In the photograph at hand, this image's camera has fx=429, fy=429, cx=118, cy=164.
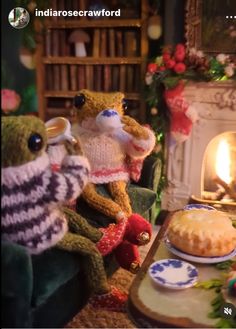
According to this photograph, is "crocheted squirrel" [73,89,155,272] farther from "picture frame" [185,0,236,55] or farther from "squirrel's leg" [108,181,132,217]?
"picture frame" [185,0,236,55]

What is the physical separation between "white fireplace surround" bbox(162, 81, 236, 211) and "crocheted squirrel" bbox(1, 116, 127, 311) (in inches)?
33.2

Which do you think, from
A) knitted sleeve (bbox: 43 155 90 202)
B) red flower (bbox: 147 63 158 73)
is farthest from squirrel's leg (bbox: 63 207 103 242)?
red flower (bbox: 147 63 158 73)

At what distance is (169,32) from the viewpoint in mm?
1604

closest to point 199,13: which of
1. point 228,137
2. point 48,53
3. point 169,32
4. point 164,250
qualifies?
point 169,32

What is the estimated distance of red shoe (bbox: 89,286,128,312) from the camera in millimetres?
985

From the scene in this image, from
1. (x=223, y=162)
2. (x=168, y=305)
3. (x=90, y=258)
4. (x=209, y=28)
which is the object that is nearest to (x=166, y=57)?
(x=209, y=28)

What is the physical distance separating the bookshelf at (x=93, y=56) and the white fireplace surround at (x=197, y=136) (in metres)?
0.26

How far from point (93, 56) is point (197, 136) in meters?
0.50

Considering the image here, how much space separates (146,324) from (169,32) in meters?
1.17

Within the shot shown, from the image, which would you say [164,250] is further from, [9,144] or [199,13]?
[199,13]

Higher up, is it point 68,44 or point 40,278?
point 68,44

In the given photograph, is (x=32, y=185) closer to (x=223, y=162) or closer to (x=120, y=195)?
(x=120, y=195)

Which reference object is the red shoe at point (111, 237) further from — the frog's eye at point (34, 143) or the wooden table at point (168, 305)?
the frog's eye at point (34, 143)

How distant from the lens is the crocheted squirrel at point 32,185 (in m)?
0.75
